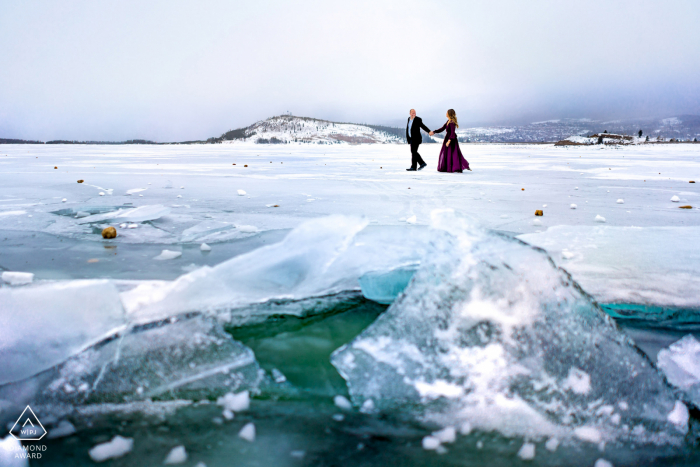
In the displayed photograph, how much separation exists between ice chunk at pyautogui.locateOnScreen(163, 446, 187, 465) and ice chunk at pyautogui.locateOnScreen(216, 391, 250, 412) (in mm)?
170

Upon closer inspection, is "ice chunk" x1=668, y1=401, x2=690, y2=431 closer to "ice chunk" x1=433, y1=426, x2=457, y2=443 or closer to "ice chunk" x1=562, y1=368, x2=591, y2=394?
"ice chunk" x1=562, y1=368, x2=591, y2=394

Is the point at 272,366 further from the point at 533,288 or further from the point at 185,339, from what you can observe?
the point at 533,288

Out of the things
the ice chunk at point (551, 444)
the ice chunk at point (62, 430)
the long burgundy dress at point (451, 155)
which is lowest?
the ice chunk at point (551, 444)

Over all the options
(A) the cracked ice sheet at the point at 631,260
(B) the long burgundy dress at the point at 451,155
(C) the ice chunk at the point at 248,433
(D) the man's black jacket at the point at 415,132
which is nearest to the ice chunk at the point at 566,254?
(A) the cracked ice sheet at the point at 631,260

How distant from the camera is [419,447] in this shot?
3.20 ft

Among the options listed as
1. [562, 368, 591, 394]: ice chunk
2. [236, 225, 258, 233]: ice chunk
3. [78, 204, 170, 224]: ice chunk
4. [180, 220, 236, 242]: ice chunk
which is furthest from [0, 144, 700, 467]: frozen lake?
[78, 204, 170, 224]: ice chunk

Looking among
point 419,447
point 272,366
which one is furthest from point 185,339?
point 419,447

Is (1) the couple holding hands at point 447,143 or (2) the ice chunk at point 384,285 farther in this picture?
(1) the couple holding hands at point 447,143

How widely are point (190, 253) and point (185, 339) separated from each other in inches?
42.6

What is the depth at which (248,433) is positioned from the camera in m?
1.01

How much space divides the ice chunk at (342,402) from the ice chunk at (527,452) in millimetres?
430

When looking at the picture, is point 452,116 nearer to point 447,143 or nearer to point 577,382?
point 447,143

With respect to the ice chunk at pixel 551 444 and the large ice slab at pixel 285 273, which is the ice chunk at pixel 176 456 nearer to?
the large ice slab at pixel 285 273

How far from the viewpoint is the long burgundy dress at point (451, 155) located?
26.4 feet
